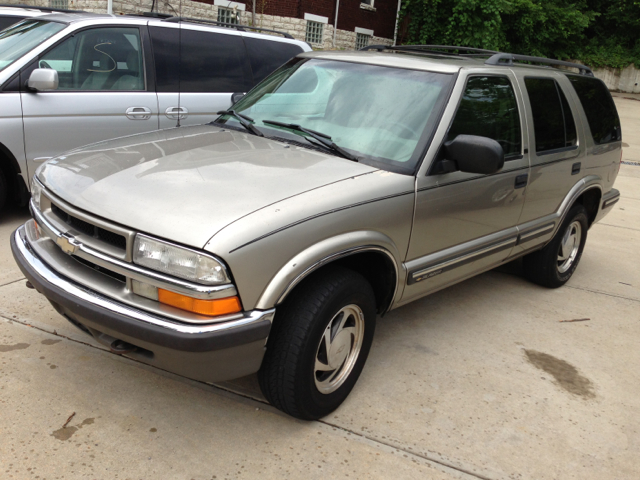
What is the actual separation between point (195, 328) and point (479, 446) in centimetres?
153

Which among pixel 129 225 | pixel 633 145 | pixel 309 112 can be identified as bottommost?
pixel 633 145

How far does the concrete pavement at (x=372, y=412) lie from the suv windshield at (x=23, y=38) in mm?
2162

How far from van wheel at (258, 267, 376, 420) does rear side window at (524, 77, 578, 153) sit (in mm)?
2028

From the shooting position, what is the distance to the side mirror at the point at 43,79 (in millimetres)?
4930

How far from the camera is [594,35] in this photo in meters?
31.7

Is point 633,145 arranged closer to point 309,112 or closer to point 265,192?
point 309,112

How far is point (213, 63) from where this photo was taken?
6.27 metres

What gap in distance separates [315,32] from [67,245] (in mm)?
19821

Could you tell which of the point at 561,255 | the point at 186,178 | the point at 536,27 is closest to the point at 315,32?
the point at 536,27

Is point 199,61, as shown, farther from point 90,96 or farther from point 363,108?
point 363,108

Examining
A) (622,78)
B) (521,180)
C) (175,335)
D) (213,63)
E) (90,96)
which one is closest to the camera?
(175,335)

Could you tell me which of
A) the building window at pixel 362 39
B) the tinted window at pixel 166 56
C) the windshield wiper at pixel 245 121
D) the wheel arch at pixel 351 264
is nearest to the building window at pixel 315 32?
the building window at pixel 362 39

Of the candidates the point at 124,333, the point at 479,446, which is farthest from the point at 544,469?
the point at 124,333

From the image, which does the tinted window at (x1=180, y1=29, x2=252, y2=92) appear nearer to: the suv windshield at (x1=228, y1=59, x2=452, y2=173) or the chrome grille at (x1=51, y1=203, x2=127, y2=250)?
the suv windshield at (x1=228, y1=59, x2=452, y2=173)
